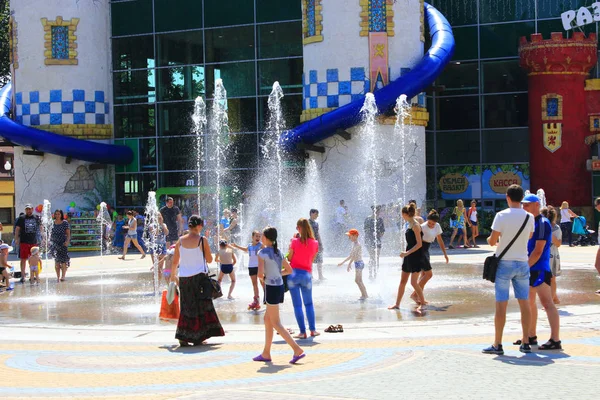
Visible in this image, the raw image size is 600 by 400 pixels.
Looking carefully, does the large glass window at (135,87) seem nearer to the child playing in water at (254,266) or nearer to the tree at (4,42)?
the tree at (4,42)

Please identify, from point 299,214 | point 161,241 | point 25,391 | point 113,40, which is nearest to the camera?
point 25,391

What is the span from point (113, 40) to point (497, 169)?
1437cm

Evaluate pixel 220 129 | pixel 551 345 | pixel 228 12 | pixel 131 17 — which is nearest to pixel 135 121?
pixel 220 129

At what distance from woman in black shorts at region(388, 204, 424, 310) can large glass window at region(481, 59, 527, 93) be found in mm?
20839

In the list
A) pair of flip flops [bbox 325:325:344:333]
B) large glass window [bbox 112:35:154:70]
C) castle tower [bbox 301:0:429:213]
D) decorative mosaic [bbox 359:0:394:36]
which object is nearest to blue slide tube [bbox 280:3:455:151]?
castle tower [bbox 301:0:429:213]

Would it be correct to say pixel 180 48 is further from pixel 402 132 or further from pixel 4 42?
pixel 4 42

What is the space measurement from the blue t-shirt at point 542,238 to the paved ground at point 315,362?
35.9 inches

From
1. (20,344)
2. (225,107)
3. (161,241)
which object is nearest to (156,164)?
(225,107)

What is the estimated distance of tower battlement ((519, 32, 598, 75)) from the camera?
1230 inches

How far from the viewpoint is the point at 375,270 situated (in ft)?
60.9

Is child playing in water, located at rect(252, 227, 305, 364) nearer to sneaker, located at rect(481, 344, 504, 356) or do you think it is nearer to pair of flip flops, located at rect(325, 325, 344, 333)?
pair of flip flops, located at rect(325, 325, 344, 333)

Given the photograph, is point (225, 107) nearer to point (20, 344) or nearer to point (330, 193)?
point (330, 193)

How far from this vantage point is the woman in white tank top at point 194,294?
11.2 meters

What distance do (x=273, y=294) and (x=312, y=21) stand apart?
20.7 meters
